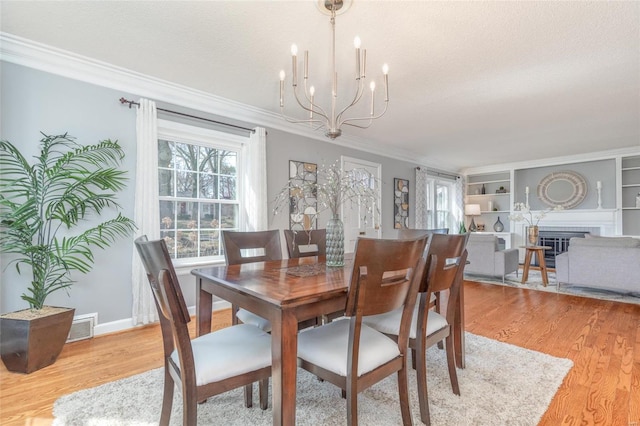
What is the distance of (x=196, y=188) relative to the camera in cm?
347

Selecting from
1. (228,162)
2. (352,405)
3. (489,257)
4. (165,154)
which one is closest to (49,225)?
(165,154)

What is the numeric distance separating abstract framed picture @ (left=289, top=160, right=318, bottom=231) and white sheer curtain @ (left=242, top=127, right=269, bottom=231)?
493mm

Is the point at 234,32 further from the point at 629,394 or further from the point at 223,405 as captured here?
the point at 629,394

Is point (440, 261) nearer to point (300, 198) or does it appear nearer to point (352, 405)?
point (352, 405)

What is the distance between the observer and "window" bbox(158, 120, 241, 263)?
3.26 m

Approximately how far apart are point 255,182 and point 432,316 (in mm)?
2553

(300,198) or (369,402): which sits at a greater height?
(300,198)

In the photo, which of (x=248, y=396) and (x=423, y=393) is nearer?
(x=423, y=393)

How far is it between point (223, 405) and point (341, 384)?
0.82 metres

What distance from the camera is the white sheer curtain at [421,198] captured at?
6320 millimetres

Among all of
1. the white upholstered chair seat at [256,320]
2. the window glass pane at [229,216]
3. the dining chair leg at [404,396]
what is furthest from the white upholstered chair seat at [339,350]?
the window glass pane at [229,216]

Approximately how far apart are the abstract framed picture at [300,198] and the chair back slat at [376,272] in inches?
111

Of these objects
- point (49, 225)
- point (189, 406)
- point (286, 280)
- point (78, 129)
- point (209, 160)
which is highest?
point (78, 129)

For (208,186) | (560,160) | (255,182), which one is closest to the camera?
(208,186)
